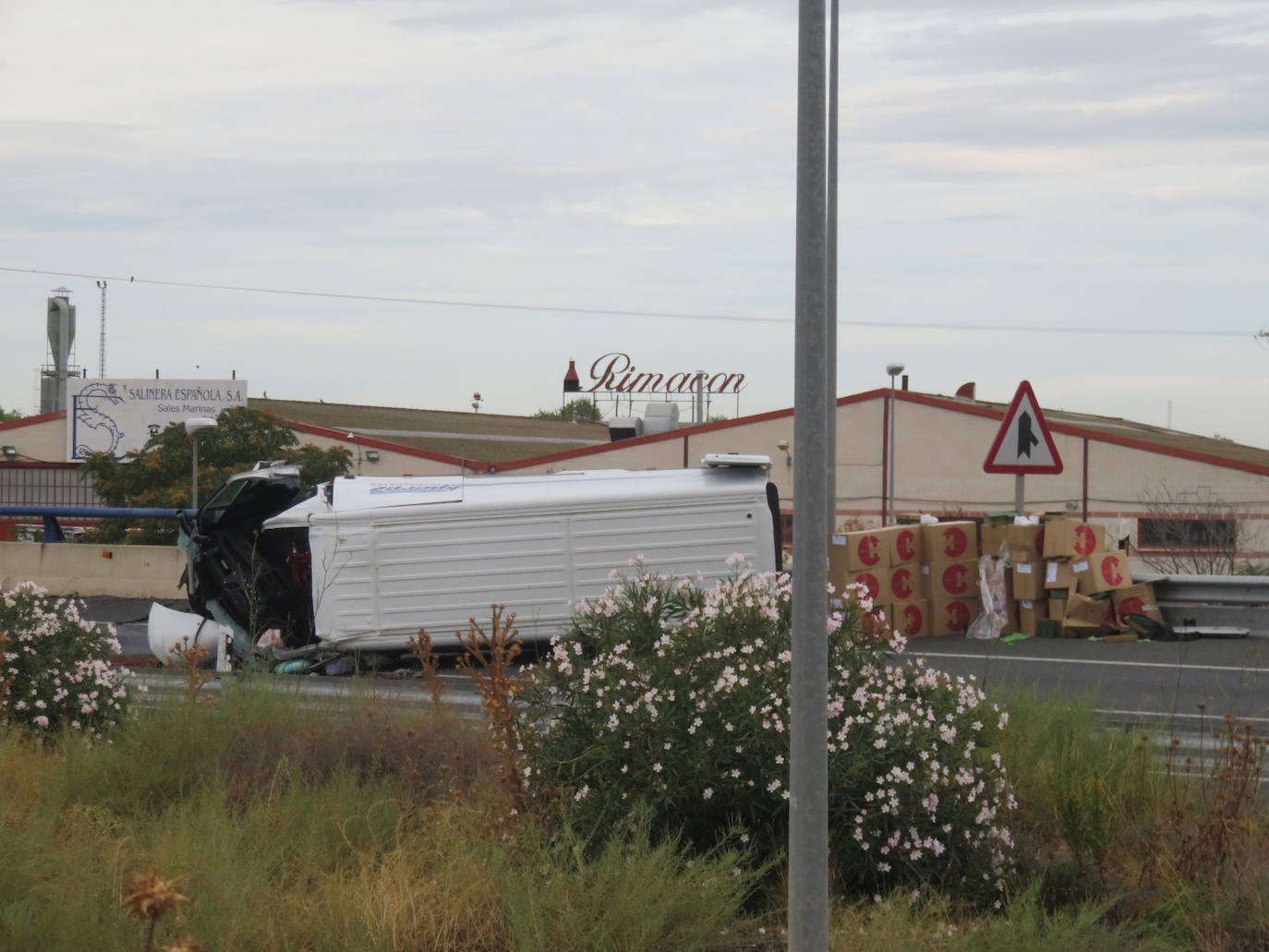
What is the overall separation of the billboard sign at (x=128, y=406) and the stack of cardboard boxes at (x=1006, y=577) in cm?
4706

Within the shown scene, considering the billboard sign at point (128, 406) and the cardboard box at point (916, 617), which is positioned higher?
the billboard sign at point (128, 406)

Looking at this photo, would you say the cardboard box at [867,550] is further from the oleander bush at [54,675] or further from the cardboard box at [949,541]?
the oleander bush at [54,675]

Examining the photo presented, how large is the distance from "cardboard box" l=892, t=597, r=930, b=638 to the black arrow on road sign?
2.18 meters

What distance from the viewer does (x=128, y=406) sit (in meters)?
Result: 59.4

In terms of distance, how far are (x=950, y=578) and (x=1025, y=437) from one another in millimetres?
2080

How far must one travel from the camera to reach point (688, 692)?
5.95m

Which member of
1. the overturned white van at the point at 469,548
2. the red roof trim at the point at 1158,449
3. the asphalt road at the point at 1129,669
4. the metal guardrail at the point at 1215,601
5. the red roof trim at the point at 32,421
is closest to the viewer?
the asphalt road at the point at 1129,669

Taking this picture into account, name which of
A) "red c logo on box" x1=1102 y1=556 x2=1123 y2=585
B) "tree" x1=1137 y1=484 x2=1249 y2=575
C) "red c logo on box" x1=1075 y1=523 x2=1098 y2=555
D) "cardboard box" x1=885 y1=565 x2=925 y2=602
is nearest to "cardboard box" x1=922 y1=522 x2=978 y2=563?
"cardboard box" x1=885 y1=565 x2=925 y2=602

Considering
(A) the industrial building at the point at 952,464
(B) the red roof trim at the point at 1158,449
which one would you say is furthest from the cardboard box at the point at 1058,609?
(B) the red roof trim at the point at 1158,449

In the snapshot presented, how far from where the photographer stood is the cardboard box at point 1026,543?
15.7 meters

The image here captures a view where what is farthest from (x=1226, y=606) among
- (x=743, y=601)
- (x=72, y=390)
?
(x=72, y=390)

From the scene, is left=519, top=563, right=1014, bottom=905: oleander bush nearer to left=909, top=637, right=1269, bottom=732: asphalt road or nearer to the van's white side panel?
left=909, top=637, right=1269, bottom=732: asphalt road

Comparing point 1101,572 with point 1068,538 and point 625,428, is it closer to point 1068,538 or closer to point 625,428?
point 1068,538

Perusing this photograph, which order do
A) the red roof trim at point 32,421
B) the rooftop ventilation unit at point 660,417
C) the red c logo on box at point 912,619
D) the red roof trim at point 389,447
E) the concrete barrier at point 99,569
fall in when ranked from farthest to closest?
the red roof trim at point 32,421
the rooftop ventilation unit at point 660,417
the red roof trim at point 389,447
the concrete barrier at point 99,569
the red c logo on box at point 912,619
